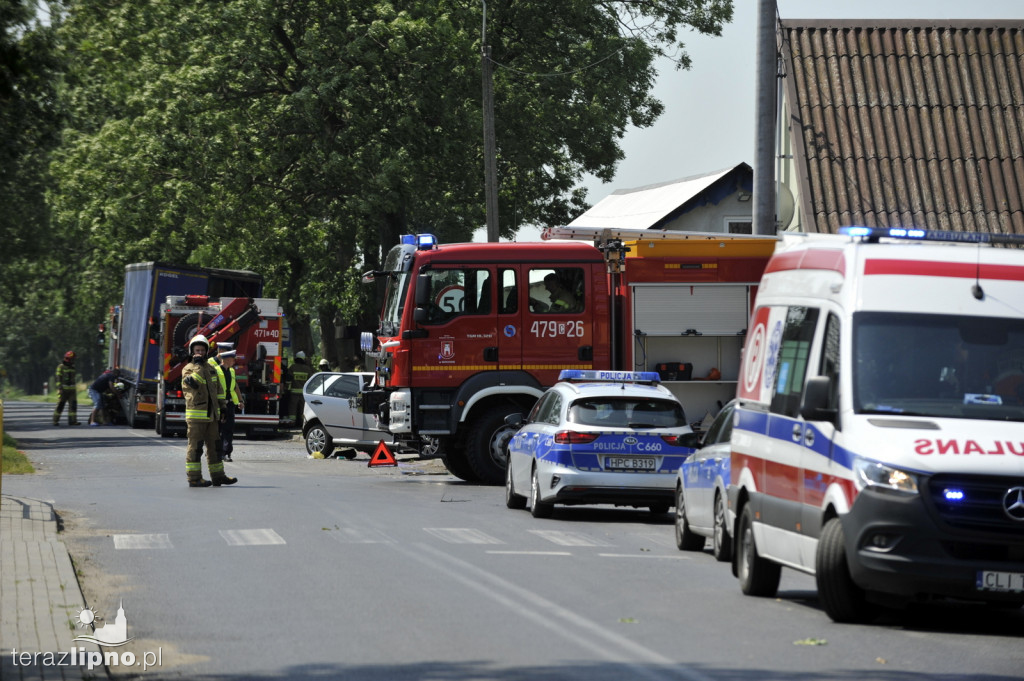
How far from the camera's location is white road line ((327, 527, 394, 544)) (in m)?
15.2

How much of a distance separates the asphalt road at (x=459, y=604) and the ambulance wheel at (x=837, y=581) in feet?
0.52

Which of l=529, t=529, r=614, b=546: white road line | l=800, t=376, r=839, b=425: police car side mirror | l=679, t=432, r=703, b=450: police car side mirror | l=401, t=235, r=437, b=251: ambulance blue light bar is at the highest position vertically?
l=401, t=235, r=437, b=251: ambulance blue light bar

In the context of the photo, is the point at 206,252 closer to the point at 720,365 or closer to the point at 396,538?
the point at 720,365

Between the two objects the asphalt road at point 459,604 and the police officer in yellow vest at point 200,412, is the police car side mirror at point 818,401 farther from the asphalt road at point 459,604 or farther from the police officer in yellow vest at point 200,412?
the police officer in yellow vest at point 200,412

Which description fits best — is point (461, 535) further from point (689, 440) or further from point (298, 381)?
point (298, 381)

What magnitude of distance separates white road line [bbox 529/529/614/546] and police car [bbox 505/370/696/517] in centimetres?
101

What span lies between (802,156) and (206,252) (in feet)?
77.8

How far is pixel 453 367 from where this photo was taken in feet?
76.3

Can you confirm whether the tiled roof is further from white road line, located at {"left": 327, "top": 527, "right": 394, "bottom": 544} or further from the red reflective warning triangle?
white road line, located at {"left": 327, "top": 527, "right": 394, "bottom": 544}

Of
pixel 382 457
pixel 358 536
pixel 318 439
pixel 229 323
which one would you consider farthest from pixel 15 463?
pixel 358 536

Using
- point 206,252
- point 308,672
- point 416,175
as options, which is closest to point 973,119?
point 416,175

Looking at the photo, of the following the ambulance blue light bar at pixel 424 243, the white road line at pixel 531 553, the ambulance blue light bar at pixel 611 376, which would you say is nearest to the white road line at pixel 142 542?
the white road line at pixel 531 553

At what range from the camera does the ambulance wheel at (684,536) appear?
14891 mm

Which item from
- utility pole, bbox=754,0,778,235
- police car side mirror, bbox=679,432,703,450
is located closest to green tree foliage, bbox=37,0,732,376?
utility pole, bbox=754,0,778,235
